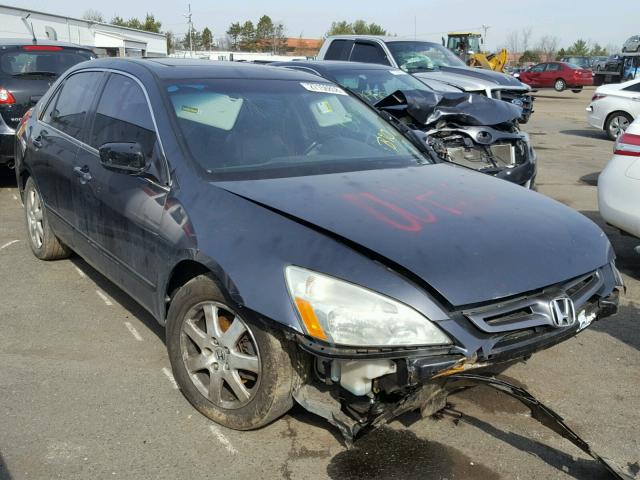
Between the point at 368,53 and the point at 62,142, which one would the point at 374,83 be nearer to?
the point at 368,53

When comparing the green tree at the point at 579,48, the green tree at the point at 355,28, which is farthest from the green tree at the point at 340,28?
the green tree at the point at 579,48

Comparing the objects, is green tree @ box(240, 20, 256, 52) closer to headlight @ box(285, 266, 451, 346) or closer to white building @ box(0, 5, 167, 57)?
white building @ box(0, 5, 167, 57)

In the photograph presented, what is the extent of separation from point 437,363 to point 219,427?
1.24m

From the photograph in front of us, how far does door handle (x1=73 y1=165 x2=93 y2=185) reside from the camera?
162 inches

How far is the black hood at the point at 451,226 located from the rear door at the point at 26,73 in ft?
19.9

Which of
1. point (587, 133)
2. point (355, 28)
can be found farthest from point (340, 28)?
point (587, 133)

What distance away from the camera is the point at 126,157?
3.47 meters

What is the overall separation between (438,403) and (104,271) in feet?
7.65

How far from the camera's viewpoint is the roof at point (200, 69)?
393 cm

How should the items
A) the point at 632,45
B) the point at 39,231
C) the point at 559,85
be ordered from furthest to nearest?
the point at 632,45, the point at 559,85, the point at 39,231

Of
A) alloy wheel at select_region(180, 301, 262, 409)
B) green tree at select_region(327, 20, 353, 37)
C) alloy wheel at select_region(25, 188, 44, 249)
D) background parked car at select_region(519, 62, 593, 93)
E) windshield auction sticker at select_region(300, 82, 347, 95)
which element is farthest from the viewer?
green tree at select_region(327, 20, 353, 37)

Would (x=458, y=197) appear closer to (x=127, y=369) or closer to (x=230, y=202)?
(x=230, y=202)

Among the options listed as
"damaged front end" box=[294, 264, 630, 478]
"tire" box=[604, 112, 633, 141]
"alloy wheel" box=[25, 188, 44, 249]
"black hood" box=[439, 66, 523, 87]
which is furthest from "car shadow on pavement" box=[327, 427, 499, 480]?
"tire" box=[604, 112, 633, 141]

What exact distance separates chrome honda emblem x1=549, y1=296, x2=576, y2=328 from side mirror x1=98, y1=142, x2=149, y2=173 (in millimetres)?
2145
